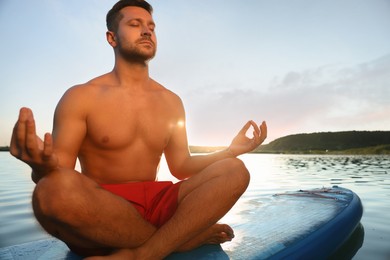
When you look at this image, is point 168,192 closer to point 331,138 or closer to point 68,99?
point 68,99

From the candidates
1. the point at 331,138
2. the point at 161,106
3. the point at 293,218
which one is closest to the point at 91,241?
the point at 161,106

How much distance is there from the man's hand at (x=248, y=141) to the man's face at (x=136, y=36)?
95cm

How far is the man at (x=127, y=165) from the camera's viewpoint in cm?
155

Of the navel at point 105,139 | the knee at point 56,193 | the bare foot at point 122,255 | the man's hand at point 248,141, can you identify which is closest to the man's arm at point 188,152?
the man's hand at point 248,141

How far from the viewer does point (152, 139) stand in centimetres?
234

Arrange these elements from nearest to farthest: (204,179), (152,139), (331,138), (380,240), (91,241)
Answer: (91,241)
(204,179)
(152,139)
(380,240)
(331,138)

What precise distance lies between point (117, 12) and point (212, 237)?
193cm

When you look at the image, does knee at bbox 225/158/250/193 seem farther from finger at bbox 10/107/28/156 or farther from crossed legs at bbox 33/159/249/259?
finger at bbox 10/107/28/156

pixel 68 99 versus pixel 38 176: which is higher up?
pixel 68 99

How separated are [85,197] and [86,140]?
66 cm

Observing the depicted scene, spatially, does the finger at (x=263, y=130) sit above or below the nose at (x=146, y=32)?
below

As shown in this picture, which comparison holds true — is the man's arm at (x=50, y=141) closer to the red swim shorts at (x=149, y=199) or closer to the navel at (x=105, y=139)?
the navel at (x=105, y=139)

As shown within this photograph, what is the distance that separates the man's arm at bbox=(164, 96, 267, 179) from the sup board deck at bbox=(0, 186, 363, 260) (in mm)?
645

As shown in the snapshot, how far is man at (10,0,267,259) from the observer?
1.55 metres
